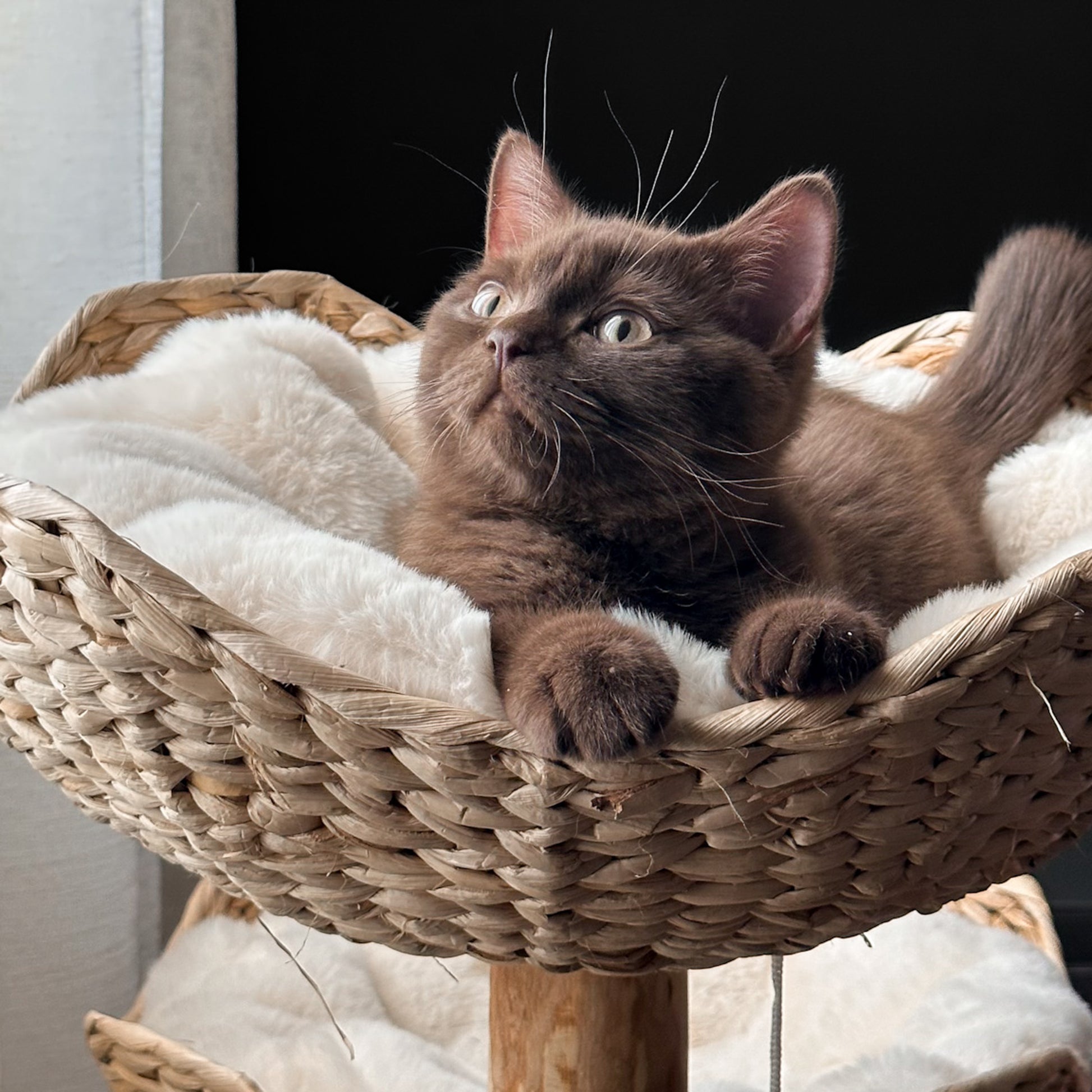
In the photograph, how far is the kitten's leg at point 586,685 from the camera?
547 mm

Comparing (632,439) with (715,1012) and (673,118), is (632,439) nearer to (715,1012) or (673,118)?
(715,1012)

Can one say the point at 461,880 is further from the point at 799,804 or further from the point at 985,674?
the point at 985,674

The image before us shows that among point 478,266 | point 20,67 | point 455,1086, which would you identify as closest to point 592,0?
point 20,67

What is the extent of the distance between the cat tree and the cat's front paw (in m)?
0.01

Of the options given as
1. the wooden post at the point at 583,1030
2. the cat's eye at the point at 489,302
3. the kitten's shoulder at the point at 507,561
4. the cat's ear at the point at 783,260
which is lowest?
the wooden post at the point at 583,1030

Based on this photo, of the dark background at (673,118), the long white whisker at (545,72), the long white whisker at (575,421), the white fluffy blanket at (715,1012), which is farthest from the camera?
the dark background at (673,118)

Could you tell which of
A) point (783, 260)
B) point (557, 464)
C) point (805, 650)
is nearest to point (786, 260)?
point (783, 260)

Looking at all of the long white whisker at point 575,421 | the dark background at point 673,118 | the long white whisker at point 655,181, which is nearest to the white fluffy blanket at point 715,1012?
the long white whisker at point 575,421

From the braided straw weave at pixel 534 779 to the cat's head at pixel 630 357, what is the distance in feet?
0.86

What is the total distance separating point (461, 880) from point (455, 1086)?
64 centimetres

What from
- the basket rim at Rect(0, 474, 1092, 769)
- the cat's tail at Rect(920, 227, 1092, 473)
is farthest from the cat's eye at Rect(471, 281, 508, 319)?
the cat's tail at Rect(920, 227, 1092, 473)

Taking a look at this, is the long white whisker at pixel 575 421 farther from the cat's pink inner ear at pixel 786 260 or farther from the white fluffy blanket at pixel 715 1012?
the white fluffy blanket at pixel 715 1012

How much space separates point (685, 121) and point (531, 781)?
156cm

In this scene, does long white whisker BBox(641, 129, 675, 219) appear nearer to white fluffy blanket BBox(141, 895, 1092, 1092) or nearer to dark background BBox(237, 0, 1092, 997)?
dark background BBox(237, 0, 1092, 997)
